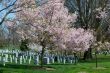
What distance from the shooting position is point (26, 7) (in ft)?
65.8

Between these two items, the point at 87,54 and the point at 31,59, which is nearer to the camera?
the point at 31,59

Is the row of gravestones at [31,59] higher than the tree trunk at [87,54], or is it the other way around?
the tree trunk at [87,54]

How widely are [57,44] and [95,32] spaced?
18576 millimetres

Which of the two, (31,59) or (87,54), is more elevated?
(87,54)

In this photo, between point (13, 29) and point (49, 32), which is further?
point (49, 32)

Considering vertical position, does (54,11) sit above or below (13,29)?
above

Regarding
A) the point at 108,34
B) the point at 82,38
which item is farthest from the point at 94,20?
the point at 82,38

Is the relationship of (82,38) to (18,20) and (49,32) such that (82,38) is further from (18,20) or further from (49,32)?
(18,20)

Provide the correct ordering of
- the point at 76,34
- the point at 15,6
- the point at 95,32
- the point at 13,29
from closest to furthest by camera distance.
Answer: the point at 15,6 < the point at 13,29 < the point at 76,34 < the point at 95,32

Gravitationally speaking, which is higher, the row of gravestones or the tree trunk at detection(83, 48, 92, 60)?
the tree trunk at detection(83, 48, 92, 60)

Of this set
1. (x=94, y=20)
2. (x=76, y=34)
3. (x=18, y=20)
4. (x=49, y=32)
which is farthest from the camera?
(x=94, y=20)

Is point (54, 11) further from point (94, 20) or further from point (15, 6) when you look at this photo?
point (94, 20)

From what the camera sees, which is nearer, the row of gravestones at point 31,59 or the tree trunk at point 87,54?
the row of gravestones at point 31,59

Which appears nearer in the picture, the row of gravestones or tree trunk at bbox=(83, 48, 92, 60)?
the row of gravestones
